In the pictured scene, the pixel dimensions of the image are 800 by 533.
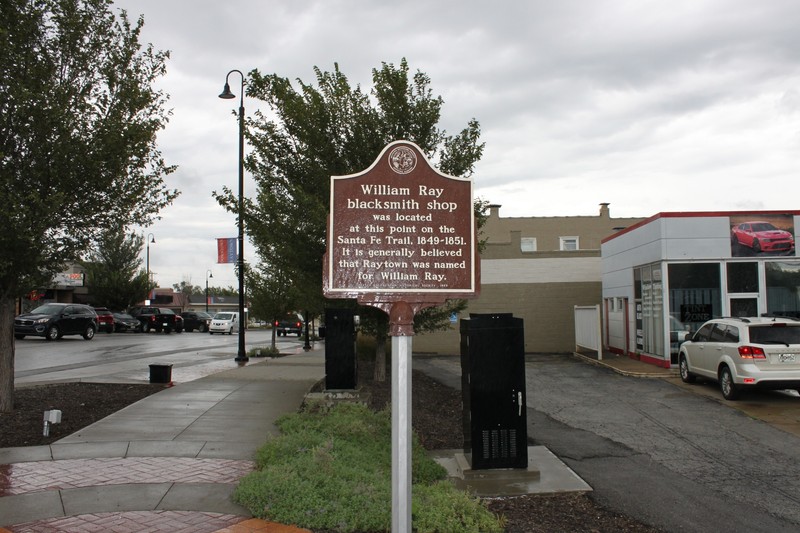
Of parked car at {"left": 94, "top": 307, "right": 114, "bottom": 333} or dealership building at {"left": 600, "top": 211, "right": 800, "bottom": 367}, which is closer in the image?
dealership building at {"left": 600, "top": 211, "right": 800, "bottom": 367}

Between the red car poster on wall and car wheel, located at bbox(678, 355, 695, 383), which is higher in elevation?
the red car poster on wall

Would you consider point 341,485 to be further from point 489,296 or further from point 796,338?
point 489,296

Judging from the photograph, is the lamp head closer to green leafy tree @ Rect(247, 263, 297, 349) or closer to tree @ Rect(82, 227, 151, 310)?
green leafy tree @ Rect(247, 263, 297, 349)

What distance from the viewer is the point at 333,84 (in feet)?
40.3

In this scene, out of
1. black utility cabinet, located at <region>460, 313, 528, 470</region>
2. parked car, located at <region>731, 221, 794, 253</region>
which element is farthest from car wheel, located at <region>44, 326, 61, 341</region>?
black utility cabinet, located at <region>460, 313, 528, 470</region>

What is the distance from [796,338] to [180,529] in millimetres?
11470

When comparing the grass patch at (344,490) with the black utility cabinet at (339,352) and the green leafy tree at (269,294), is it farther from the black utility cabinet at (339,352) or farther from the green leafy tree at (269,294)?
the green leafy tree at (269,294)

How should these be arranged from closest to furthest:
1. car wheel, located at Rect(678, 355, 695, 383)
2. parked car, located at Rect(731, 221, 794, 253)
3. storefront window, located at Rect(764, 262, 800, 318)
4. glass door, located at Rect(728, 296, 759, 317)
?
1. car wheel, located at Rect(678, 355, 695, 383)
2. parked car, located at Rect(731, 221, 794, 253)
3. storefront window, located at Rect(764, 262, 800, 318)
4. glass door, located at Rect(728, 296, 759, 317)

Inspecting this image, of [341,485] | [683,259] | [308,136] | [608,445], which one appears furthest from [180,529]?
[683,259]

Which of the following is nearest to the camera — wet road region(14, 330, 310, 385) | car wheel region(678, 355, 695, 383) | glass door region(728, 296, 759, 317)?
wet road region(14, 330, 310, 385)

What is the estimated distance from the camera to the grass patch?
198 inches

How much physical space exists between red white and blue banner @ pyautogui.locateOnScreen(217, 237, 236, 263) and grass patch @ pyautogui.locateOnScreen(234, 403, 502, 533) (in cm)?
1697

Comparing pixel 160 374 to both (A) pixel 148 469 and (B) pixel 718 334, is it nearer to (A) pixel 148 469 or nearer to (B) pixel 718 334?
(A) pixel 148 469

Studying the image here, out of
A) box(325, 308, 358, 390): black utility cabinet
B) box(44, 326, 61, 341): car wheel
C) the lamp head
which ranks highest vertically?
the lamp head
